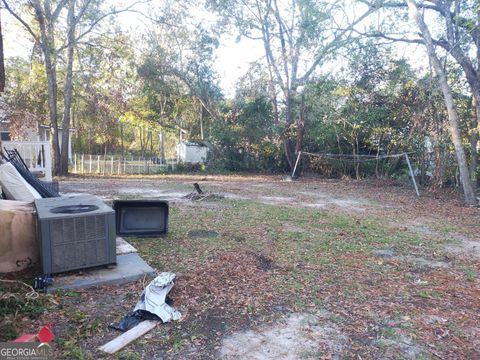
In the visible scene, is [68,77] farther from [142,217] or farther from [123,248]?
[123,248]

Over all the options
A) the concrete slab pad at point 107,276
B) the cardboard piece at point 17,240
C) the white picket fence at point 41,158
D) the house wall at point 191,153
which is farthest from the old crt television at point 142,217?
the house wall at point 191,153

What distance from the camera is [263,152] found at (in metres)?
16.9

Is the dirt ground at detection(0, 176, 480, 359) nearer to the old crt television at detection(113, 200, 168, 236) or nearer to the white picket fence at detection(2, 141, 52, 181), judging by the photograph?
the old crt television at detection(113, 200, 168, 236)

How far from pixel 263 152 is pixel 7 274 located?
47.1 ft

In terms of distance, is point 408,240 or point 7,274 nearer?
point 7,274

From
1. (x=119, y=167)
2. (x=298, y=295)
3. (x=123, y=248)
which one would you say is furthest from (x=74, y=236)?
(x=119, y=167)

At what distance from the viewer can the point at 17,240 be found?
317cm

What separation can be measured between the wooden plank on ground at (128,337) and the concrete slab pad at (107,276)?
31.4 inches

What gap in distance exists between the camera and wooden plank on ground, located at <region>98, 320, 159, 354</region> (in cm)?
215

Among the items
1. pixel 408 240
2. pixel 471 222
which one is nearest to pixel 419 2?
pixel 471 222

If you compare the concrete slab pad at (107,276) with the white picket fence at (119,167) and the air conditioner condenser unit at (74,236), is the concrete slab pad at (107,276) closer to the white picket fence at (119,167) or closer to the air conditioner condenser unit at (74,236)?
the air conditioner condenser unit at (74,236)

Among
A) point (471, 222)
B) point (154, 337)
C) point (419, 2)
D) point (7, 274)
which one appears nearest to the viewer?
point (154, 337)

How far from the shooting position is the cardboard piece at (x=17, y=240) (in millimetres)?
3111

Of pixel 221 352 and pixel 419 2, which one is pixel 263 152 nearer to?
pixel 419 2
